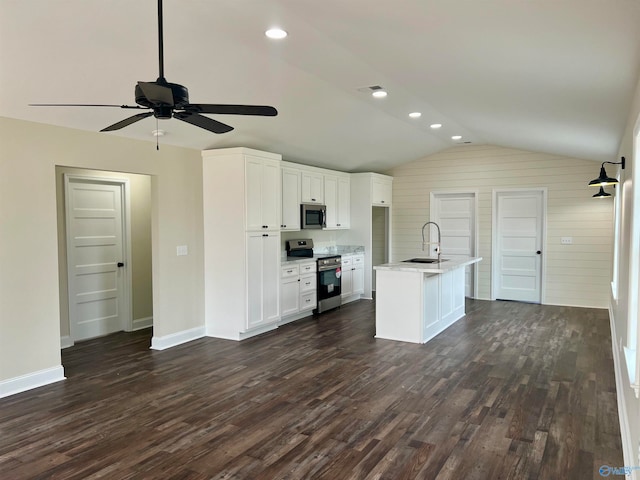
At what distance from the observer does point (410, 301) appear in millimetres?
5496

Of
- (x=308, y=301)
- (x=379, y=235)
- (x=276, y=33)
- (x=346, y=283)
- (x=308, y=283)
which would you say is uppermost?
(x=276, y=33)

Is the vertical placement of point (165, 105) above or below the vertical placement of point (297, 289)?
above

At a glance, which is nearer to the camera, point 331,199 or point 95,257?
point 95,257

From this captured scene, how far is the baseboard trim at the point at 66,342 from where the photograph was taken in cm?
539

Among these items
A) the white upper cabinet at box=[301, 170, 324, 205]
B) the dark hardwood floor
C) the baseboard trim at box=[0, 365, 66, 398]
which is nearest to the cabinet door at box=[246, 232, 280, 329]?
the dark hardwood floor

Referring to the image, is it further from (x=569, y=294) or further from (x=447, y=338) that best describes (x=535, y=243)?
(x=447, y=338)

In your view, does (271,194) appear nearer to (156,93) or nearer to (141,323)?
(141,323)

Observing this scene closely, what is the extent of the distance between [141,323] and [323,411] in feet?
12.7

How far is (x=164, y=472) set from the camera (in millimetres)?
2713

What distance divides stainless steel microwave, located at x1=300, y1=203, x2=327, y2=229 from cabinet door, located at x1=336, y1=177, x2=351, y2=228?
61 cm

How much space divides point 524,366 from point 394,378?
1.43 meters

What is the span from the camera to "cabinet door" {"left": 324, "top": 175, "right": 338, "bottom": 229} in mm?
7824

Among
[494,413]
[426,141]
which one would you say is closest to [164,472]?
[494,413]

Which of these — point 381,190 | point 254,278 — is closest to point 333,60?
point 254,278
